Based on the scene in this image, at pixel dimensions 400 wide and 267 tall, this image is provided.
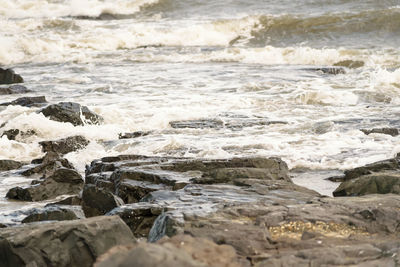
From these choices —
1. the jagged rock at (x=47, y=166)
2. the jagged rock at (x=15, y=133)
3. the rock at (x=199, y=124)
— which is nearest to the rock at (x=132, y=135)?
the rock at (x=199, y=124)

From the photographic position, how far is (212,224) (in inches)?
139

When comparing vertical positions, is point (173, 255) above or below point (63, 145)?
above

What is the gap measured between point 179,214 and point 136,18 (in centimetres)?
2345

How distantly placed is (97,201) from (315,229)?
244 cm

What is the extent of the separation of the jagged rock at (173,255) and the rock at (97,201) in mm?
2768

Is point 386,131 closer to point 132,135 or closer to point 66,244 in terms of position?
point 132,135

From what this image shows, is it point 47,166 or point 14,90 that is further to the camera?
point 14,90

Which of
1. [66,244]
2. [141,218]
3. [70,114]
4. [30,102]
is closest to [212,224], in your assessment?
[66,244]

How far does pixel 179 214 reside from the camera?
3.71 meters

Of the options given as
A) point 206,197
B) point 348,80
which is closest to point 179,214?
point 206,197

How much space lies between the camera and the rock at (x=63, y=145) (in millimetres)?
8852

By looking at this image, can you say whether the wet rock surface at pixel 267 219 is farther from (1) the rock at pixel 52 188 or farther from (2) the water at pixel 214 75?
(2) the water at pixel 214 75

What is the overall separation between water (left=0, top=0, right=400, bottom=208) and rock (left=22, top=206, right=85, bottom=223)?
120cm

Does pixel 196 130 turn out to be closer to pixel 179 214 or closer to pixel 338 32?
pixel 179 214
